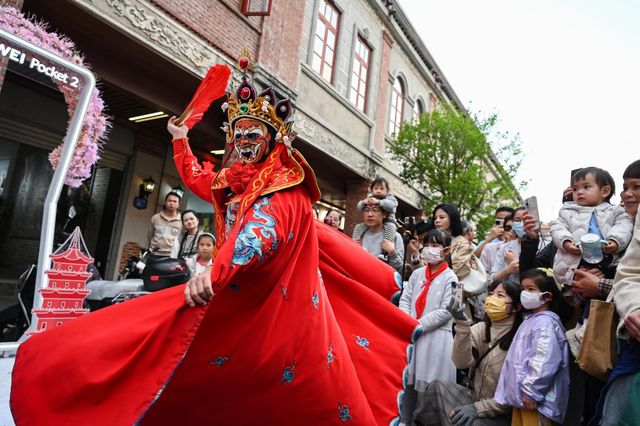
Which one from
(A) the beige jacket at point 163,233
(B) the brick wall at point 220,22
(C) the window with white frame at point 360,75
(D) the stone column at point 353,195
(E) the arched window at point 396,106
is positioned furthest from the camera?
(E) the arched window at point 396,106

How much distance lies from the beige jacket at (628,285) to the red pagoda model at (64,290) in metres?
3.70

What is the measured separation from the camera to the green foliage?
41.5ft

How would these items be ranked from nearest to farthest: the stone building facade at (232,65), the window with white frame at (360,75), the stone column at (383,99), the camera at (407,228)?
1. the camera at (407,228)
2. the stone building facade at (232,65)
3. the window with white frame at (360,75)
4. the stone column at (383,99)

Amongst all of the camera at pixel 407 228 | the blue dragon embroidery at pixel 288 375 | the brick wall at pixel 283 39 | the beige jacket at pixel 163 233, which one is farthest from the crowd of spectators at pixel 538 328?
the brick wall at pixel 283 39

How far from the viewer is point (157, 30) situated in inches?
265

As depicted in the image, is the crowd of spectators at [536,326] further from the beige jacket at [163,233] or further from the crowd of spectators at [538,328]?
the beige jacket at [163,233]

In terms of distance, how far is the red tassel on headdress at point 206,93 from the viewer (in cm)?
308

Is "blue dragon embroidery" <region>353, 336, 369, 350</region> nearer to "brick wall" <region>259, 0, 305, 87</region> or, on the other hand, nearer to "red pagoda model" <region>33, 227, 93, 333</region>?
"red pagoda model" <region>33, 227, 93, 333</region>

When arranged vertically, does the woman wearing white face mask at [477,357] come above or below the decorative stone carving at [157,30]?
below

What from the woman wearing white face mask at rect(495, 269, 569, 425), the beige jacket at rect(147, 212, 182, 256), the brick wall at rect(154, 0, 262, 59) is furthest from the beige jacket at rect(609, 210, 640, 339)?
the brick wall at rect(154, 0, 262, 59)

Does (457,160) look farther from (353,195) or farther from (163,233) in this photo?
(163,233)

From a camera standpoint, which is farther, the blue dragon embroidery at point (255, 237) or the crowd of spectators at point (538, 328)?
the crowd of spectators at point (538, 328)

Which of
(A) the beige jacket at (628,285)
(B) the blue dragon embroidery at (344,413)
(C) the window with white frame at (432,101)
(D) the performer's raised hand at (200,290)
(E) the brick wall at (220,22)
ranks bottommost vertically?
(B) the blue dragon embroidery at (344,413)

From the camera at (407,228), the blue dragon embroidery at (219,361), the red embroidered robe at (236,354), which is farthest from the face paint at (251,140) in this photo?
the camera at (407,228)
